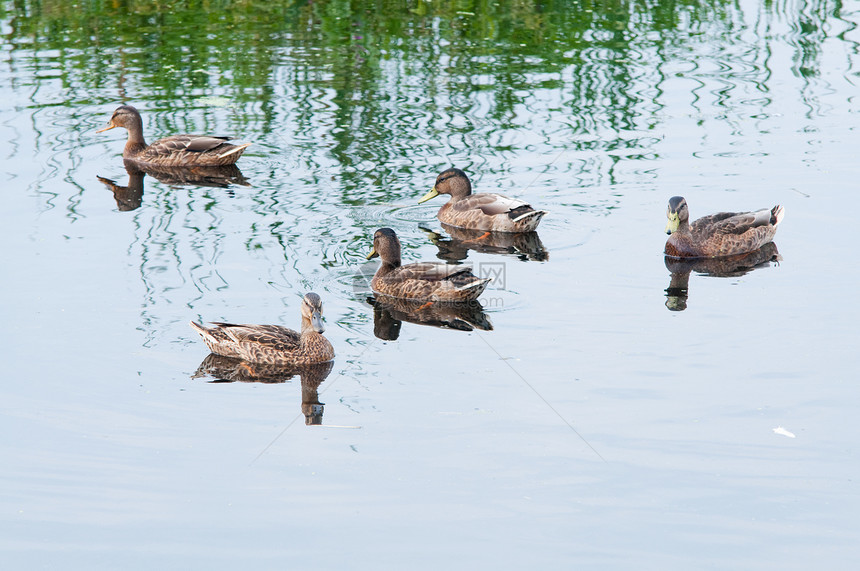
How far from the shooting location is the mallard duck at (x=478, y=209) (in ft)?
36.3

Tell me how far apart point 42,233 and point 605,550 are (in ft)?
23.6

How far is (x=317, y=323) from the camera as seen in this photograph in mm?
7918

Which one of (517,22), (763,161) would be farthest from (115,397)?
(517,22)

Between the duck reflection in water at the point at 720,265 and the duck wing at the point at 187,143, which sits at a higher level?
the duck wing at the point at 187,143

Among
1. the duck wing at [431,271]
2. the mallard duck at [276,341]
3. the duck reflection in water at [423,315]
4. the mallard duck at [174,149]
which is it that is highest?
the mallard duck at [174,149]

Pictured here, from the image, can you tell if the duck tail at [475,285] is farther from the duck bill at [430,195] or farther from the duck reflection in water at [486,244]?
the duck bill at [430,195]

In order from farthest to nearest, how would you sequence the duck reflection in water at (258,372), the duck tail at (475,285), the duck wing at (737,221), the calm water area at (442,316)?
the duck wing at (737,221) < the duck tail at (475,285) < the duck reflection in water at (258,372) < the calm water area at (442,316)

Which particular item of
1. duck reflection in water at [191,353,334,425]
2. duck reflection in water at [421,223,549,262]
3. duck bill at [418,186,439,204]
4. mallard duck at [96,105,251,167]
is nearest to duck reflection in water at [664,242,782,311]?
duck reflection in water at [421,223,549,262]

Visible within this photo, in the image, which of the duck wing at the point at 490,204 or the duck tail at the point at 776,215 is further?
the duck wing at the point at 490,204

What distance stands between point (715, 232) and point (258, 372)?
507 centimetres

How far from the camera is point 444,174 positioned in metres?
11.8

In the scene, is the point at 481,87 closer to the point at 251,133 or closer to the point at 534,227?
the point at 251,133

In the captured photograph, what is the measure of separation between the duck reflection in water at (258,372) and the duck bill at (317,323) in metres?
0.30

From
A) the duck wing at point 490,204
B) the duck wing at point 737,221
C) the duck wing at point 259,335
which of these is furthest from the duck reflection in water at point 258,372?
the duck wing at point 737,221
